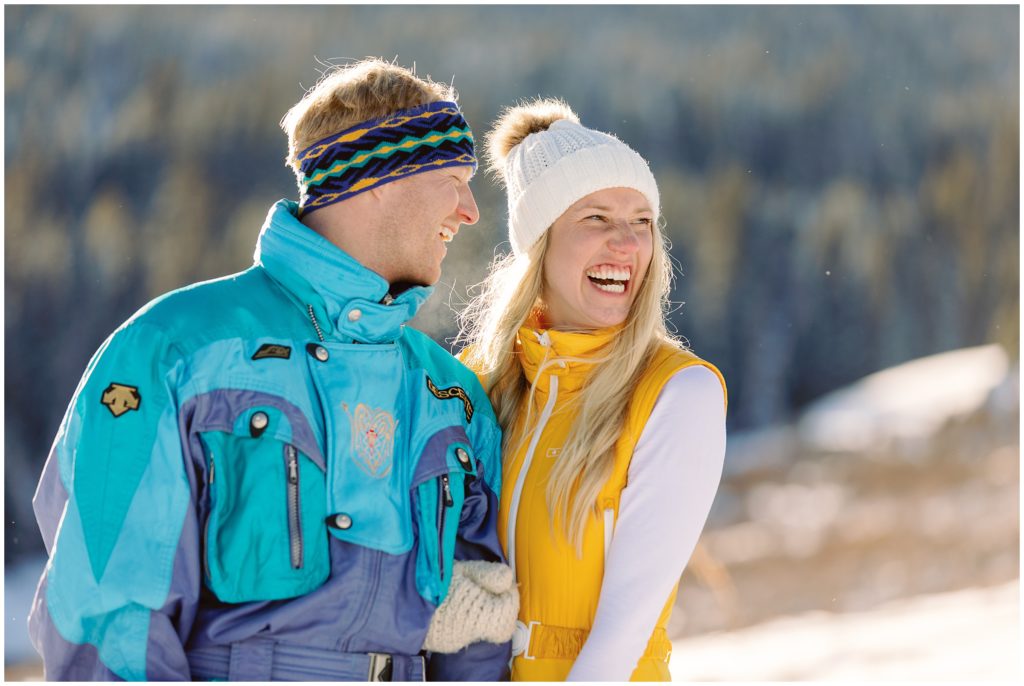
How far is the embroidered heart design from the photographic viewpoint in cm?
194

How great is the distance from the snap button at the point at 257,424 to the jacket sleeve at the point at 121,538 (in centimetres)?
12

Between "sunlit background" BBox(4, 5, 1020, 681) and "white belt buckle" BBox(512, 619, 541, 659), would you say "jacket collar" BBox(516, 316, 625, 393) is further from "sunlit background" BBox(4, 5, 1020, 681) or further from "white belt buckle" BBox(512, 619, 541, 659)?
"sunlit background" BBox(4, 5, 1020, 681)

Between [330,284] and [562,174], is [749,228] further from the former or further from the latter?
[330,284]

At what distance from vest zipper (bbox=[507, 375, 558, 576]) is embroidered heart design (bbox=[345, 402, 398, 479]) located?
0.30 metres

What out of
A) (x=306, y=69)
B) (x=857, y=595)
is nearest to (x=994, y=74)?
(x=857, y=595)

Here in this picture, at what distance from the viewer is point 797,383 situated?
33.6 ft

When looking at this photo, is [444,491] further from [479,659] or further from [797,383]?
[797,383]

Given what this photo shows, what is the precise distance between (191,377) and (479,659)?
2.34 ft

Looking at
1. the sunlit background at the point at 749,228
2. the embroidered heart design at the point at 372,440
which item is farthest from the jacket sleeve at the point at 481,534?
the sunlit background at the point at 749,228

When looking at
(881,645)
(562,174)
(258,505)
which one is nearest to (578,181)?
(562,174)

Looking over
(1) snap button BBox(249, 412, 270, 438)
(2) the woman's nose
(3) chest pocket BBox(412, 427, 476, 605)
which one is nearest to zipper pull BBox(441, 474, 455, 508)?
(3) chest pocket BBox(412, 427, 476, 605)

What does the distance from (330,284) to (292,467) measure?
12.8 inches

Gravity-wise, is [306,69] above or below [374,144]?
above

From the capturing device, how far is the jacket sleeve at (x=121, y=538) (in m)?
1.74
